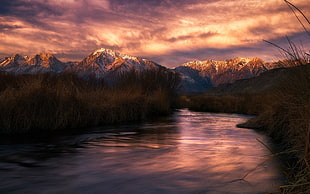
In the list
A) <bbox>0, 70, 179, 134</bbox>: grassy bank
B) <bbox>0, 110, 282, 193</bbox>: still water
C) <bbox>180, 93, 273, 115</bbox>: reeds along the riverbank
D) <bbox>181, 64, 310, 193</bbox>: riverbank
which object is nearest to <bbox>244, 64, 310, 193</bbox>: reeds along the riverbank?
<bbox>181, 64, 310, 193</bbox>: riverbank

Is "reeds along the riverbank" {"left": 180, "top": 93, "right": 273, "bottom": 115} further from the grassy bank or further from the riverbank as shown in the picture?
the riverbank

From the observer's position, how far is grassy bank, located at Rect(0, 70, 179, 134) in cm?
1038

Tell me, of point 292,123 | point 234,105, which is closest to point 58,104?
point 292,123

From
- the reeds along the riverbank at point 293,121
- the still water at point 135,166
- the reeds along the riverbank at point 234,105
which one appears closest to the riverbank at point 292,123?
the reeds along the riverbank at point 293,121

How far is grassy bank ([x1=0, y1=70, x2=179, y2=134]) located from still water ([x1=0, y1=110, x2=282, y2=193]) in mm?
1498

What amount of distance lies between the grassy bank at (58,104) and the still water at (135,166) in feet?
4.92

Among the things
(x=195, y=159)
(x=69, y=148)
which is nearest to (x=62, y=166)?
(x=69, y=148)

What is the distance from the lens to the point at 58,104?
462 inches

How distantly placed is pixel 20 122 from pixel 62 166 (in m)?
5.17

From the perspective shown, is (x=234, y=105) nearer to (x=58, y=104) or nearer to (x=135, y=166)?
(x=58, y=104)

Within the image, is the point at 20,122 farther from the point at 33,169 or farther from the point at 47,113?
the point at 33,169

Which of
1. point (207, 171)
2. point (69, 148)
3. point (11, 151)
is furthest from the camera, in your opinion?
point (69, 148)

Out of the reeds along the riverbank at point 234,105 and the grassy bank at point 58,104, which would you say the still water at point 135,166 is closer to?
the grassy bank at point 58,104

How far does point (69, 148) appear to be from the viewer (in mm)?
8438
